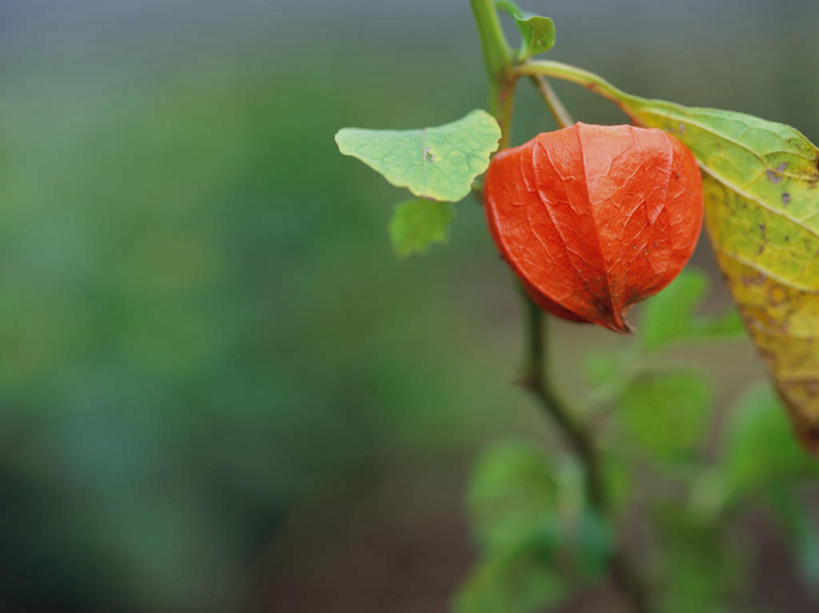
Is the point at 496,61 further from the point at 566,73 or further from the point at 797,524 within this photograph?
the point at 797,524

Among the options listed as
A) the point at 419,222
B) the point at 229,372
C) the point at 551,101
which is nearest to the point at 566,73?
the point at 551,101

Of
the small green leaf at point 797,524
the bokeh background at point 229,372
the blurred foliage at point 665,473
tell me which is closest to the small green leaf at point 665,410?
the blurred foliage at point 665,473

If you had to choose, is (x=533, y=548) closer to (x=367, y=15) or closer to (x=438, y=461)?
(x=438, y=461)

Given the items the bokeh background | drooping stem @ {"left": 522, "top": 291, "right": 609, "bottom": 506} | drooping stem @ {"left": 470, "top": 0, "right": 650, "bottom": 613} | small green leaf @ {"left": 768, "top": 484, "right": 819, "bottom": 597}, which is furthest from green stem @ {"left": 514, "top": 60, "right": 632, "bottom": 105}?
the bokeh background

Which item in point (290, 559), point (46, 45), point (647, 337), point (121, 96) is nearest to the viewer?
point (647, 337)

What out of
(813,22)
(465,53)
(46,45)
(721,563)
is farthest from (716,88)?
(721,563)
